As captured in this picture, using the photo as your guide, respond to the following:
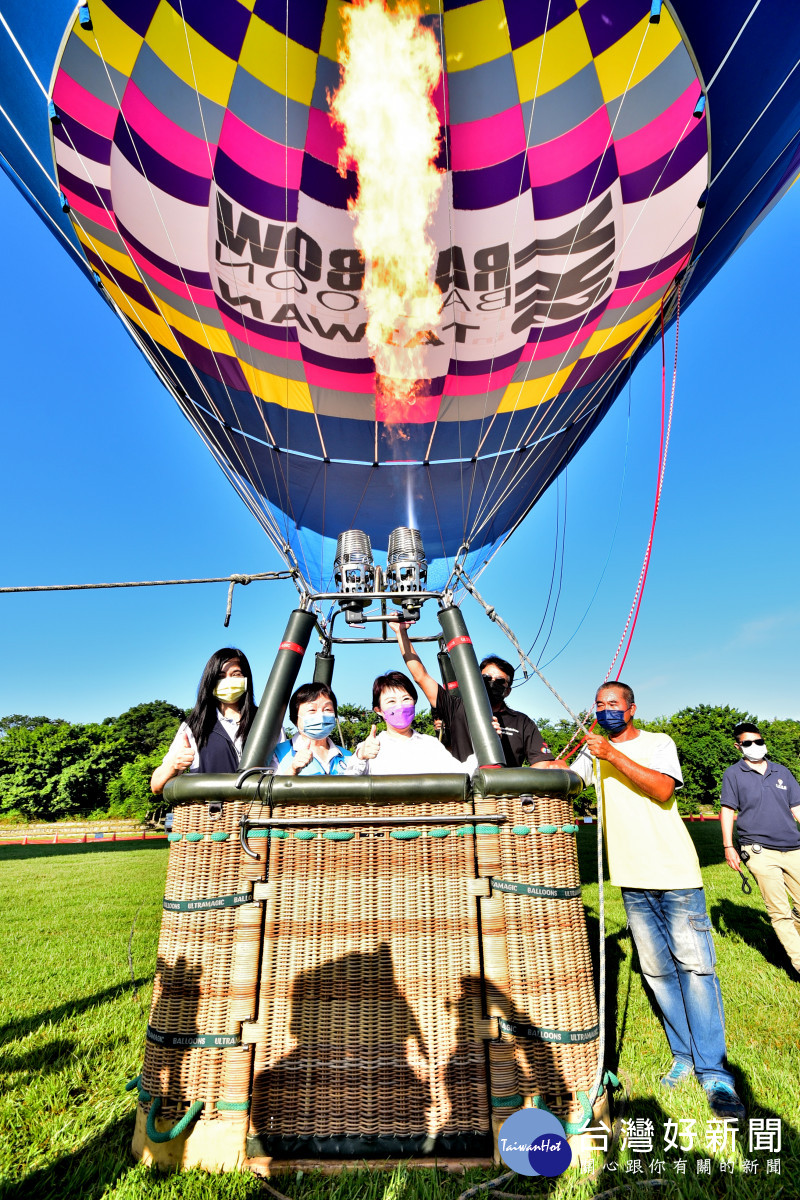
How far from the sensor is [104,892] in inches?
280

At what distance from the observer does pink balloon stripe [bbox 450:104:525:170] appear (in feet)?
12.5

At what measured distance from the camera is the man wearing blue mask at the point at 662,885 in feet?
7.77

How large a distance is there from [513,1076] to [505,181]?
4.93 m

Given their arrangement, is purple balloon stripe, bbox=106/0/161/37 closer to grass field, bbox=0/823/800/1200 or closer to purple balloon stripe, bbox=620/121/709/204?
purple balloon stripe, bbox=620/121/709/204

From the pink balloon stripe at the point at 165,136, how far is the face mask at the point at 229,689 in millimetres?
3396

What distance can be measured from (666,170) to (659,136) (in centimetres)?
21

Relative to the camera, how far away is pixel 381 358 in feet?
15.7

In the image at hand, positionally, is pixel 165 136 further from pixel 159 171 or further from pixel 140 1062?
pixel 140 1062

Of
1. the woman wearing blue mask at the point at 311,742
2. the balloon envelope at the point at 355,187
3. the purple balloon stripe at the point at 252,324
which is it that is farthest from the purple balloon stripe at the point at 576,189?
the woman wearing blue mask at the point at 311,742

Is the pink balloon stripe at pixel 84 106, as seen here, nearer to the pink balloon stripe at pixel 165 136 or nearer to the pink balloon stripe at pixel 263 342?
the pink balloon stripe at pixel 165 136

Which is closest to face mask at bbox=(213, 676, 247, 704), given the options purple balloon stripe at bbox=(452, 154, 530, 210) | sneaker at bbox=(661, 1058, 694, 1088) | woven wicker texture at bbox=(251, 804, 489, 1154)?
woven wicker texture at bbox=(251, 804, 489, 1154)

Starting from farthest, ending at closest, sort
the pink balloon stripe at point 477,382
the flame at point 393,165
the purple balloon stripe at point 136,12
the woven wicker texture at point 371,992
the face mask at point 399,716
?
the pink balloon stripe at point 477,382, the flame at point 393,165, the purple balloon stripe at point 136,12, the face mask at point 399,716, the woven wicker texture at point 371,992

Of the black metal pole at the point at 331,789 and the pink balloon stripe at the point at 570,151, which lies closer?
the black metal pole at the point at 331,789

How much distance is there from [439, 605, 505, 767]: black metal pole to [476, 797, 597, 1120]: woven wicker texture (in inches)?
16.7
